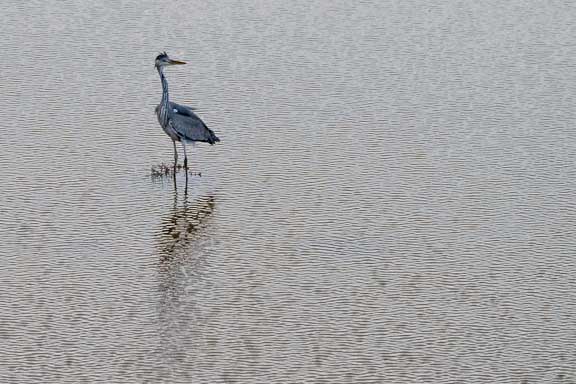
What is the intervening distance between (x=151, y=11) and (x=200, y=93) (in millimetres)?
6868

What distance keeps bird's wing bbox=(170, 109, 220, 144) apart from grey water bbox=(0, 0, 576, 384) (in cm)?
46

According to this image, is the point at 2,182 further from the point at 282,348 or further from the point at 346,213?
the point at 282,348

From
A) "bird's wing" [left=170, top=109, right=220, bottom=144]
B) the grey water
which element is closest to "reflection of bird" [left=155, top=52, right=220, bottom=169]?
"bird's wing" [left=170, top=109, right=220, bottom=144]

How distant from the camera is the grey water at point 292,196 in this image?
52.6ft

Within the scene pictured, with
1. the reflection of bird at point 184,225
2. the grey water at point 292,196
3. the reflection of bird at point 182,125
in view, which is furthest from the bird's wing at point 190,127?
the reflection of bird at point 184,225

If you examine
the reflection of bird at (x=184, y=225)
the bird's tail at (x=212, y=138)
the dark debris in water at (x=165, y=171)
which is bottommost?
the reflection of bird at (x=184, y=225)

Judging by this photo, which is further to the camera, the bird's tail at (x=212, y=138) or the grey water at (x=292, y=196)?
the bird's tail at (x=212, y=138)

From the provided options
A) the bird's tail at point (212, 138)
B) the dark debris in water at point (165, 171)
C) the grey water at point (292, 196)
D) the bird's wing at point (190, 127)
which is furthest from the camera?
the bird's tail at point (212, 138)

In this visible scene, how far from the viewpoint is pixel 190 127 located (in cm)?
2333

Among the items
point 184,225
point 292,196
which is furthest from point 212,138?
point 184,225

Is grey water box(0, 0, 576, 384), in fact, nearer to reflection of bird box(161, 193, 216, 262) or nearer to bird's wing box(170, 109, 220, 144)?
reflection of bird box(161, 193, 216, 262)

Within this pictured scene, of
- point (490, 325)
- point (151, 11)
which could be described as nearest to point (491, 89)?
point (151, 11)

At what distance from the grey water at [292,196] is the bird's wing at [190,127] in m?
0.46

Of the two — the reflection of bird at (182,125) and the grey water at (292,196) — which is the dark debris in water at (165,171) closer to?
the grey water at (292,196)
